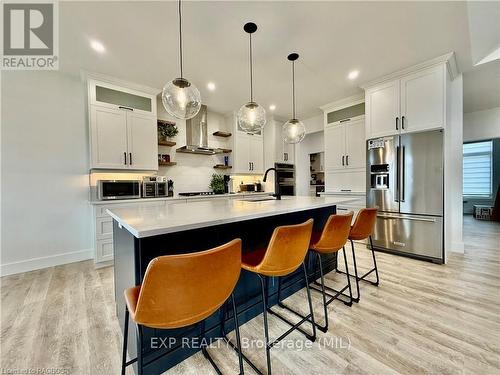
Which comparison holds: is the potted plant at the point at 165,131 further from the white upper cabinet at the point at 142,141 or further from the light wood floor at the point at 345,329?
the light wood floor at the point at 345,329

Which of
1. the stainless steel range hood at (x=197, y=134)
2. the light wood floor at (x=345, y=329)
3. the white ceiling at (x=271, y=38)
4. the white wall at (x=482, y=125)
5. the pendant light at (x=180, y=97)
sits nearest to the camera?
the light wood floor at (x=345, y=329)

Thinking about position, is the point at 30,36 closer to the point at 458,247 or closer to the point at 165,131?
the point at 165,131

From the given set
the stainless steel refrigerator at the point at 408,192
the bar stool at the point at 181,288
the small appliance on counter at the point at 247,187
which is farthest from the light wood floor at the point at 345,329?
the small appliance on counter at the point at 247,187

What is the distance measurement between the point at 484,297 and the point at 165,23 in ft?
13.7

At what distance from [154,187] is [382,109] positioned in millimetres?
3910

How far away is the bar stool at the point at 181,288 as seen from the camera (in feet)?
2.81

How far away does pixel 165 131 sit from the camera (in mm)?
4062

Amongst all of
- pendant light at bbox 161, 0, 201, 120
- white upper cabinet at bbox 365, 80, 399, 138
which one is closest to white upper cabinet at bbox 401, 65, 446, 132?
white upper cabinet at bbox 365, 80, 399, 138

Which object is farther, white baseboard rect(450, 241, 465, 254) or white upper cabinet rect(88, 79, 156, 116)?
white baseboard rect(450, 241, 465, 254)

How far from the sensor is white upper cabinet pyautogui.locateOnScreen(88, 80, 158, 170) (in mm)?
3156

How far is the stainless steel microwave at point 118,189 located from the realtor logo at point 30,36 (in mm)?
1730

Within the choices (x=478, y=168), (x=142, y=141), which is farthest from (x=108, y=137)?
(x=478, y=168)

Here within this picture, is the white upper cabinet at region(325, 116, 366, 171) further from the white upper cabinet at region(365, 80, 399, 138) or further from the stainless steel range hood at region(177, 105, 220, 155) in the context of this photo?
the stainless steel range hood at region(177, 105, 220, 155)

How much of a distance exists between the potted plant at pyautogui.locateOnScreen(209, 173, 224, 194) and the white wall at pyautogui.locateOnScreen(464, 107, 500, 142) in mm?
6097
